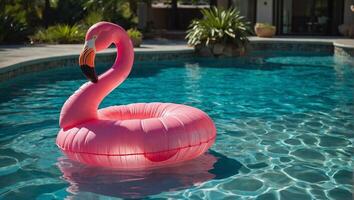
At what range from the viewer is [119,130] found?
5.71 metres

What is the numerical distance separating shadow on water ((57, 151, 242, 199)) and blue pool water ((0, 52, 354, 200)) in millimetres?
11

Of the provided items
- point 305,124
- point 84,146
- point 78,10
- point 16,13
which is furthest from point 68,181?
point 78,10

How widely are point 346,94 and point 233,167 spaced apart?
19.7 ft

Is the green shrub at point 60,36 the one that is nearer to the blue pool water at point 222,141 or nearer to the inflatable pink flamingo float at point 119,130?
the blue pool water at point 222,141

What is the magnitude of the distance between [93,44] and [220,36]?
1256cm

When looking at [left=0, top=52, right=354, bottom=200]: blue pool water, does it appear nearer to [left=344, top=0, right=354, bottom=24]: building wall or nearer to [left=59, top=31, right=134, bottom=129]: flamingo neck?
[left=59, top=31, right=134, bottom=129]: flamingo neck

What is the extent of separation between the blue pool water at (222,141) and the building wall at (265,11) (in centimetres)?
1290

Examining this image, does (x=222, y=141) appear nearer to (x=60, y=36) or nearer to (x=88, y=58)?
(x=88, y=58)

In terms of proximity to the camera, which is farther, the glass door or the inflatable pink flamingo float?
the glass door

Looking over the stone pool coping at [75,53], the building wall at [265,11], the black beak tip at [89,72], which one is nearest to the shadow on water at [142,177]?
the black beak tip at [89,72]

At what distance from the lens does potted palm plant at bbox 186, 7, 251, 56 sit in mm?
18391

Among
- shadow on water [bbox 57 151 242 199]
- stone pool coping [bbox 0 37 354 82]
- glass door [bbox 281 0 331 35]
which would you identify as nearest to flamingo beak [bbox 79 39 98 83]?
shadow on water [bbox 57 151 242 199]

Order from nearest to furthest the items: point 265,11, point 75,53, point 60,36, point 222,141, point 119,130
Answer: point 119,130 < point 222,141 < point 75,53 < point 60,36 < point 265,11

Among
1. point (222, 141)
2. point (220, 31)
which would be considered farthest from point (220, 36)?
point (222, 141)
